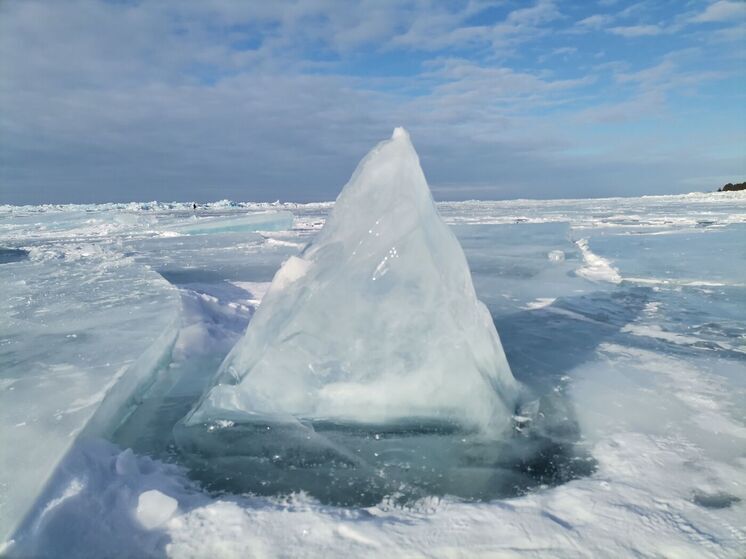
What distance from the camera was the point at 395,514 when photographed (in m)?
1.95

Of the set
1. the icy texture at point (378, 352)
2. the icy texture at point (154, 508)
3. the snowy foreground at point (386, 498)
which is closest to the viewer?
the snowy foreground at point (386, 498)

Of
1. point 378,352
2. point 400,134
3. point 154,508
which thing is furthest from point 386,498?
point 400,134

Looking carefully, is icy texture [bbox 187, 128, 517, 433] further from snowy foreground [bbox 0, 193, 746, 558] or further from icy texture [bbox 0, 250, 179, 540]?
icy texture [bbox 0, 250, 179, 540]

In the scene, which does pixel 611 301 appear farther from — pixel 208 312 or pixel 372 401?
pixel 208 312

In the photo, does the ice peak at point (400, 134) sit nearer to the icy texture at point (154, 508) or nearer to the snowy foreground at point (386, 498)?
the snowy foreground at point (386, 498)

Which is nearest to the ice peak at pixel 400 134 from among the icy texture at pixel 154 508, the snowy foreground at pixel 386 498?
the snowy foreground at pixel 386 498

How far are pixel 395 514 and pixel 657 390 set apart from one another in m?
2.20

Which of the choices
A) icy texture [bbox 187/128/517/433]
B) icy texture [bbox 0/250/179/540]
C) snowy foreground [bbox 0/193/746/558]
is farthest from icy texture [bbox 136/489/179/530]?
icy texture [bbox 187/128/517/433]

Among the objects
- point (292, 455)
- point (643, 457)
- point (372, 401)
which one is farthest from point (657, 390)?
point (292, 455)

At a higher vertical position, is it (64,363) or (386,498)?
(64,363)

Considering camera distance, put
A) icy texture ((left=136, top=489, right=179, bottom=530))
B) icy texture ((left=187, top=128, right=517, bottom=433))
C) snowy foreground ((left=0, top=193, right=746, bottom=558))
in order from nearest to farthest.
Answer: snowy foreground ((left=0, top=193, right=746, bottom=558)), icy texture ((left=136, top=489, right=179, bottom=530)), icy texture ((left=187, top=128, right=517, bottom=433))

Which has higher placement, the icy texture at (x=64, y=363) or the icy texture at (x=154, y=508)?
the icy texture at (x=64, y=363)

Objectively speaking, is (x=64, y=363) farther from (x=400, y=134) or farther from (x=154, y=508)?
(x=400, y=134)

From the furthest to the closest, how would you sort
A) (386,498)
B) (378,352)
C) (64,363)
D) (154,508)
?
(64,363), (378,352), (386,498), (154,508)
